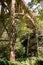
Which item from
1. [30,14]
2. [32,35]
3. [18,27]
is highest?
[30,14]

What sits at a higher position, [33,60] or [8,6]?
[8,6]

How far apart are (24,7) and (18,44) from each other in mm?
13329

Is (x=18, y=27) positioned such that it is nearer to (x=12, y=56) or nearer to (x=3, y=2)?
(x=3, y=2)

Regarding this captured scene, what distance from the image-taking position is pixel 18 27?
2228cm

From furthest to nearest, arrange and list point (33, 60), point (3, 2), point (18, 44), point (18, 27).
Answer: point (18, 44)
point (18, 27)
point (33, 60)
point (3, 2)

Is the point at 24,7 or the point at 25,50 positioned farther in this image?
the point at 25,50

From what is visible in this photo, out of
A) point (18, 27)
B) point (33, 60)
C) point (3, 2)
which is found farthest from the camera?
point (18, 27)

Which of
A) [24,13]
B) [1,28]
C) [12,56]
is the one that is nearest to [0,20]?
[1,28]

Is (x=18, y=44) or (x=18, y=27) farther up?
(x=18, y=27)

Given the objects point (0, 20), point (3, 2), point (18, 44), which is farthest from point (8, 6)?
point (18, 44)

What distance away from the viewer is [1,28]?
19859 mm

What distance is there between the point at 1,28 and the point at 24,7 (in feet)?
10.1

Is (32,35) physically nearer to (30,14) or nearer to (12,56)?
(30,14)

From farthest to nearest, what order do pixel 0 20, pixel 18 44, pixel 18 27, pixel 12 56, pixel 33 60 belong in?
pixel 18 44
pixel 18 27
pixel 33 60
pixel 0 20
pixel 12 56
